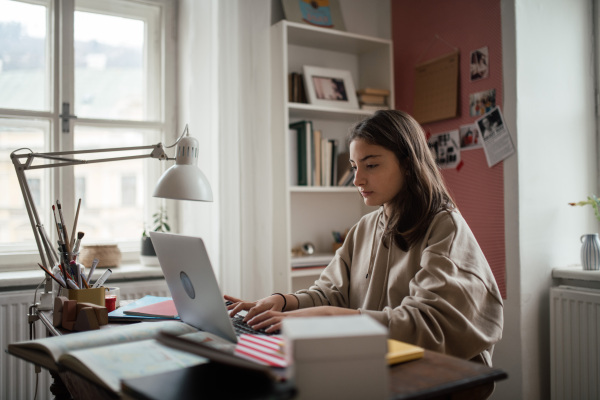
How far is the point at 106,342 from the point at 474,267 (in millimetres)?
873

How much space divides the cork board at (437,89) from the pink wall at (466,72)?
0.03m

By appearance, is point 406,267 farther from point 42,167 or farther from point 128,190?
point 128,190

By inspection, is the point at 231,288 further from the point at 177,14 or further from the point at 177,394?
the point at 177,394

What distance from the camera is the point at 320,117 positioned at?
2.90 meters

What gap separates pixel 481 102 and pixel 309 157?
85 cm

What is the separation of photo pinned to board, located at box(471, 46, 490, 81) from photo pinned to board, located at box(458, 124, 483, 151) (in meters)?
0.23

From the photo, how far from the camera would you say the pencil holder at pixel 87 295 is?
1.47 metres

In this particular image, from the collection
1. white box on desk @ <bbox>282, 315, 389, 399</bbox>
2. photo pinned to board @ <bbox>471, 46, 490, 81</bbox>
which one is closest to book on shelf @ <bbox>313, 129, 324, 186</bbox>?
photo pinned to board @ <bbox>471, 46, 490, 81</bbox>

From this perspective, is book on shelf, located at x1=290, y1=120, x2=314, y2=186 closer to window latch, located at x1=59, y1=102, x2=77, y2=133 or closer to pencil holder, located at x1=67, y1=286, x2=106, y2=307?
window latch, located at x1=59, y1=102, x2=77, y2=133

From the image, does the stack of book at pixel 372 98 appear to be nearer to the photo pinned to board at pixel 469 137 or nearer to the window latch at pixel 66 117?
the photo pinned to board at pixel 469 137

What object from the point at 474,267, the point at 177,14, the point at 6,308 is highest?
the point at 177,14

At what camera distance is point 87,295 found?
148 cm

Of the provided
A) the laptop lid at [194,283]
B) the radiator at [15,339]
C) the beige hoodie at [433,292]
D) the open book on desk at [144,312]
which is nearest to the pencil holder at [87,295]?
the open book on desk at [144,312]

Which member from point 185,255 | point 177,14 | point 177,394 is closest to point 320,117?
point 177,14
